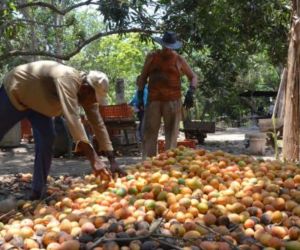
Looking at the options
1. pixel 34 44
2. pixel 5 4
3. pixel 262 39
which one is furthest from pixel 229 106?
pixel 5 4

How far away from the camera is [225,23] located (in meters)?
10.7

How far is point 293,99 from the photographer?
5723mm

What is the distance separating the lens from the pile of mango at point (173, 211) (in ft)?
9.11

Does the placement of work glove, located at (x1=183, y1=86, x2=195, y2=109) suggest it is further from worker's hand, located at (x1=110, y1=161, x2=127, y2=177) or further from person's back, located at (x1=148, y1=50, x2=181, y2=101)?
worker's hand, located at (x1=110, y1=161, x2=127, y2=177)

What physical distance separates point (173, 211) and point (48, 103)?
148 cm

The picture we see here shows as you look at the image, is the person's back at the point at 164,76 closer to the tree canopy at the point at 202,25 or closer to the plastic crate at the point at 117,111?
the tree canopy at the point at 202,25

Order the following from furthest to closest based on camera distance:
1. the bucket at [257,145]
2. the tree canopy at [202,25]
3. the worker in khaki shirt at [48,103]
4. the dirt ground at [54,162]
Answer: the bucket at [257,145] → the tree canopy at [202,25] → the dirt ground at [54,162] → the worker in khaki shirt at [48,103]

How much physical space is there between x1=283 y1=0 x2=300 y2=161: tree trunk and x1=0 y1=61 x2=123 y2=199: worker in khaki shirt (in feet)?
7.70

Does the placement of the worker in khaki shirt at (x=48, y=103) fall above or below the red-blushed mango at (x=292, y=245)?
above

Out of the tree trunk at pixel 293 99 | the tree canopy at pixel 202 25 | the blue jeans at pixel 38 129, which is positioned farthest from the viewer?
the tree canopy at pixel 202 25

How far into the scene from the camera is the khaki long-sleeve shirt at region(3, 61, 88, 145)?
3850 millimetres

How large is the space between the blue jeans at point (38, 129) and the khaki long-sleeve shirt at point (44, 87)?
0.07 m

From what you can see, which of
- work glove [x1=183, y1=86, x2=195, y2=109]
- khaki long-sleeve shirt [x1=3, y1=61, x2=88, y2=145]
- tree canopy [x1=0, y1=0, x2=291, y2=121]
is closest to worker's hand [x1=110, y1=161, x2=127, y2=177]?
khaki long-sleeve shirt [x1=3, y1=61, x2=88, y2=145]

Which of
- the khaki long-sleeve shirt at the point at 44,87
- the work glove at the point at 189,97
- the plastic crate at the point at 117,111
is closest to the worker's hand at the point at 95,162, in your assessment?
the khaki long-sleeve shirt at the point at 44,87
